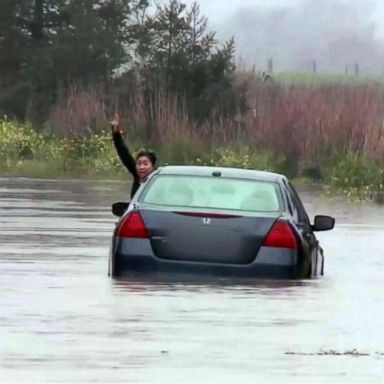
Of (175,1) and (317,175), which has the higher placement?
(175,1)

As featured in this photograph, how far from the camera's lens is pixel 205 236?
1738 cm

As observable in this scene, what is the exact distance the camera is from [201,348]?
1317cm

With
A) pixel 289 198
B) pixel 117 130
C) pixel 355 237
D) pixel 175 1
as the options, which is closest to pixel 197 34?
pixel 175 1

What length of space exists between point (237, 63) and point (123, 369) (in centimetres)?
4824

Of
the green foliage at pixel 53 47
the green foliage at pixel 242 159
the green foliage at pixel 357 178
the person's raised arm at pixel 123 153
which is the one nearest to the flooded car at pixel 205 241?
the person's raised arm at pixel 123 153

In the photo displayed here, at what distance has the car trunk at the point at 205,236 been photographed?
17.4 meters

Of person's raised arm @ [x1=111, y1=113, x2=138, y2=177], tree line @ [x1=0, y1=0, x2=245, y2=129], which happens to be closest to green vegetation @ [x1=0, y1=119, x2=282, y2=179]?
tree line @ [x1=0, y1=0, x2=245, y2=129]

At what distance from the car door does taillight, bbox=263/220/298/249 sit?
31 centimetres

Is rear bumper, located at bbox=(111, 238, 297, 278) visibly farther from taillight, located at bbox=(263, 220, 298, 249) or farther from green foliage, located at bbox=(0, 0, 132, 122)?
green foliage, located at bbox=(0, 0, 132, 122)

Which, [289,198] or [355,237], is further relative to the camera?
[355,237]

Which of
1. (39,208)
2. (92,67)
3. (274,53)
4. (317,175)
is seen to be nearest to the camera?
(39,208)

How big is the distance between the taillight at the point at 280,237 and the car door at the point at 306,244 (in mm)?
311

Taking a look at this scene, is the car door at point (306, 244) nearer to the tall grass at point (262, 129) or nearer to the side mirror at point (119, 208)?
the side mirror at point (119, 208)

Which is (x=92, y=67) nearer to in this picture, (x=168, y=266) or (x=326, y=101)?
(x=326, y=101)
